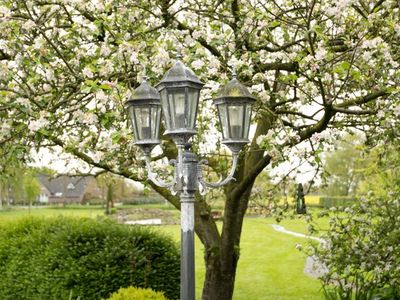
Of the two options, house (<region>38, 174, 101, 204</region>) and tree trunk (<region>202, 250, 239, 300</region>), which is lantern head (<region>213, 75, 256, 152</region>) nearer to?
tree trunk (<region>202, 250, 239, 300</region>)

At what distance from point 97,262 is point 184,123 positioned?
16.2 feet

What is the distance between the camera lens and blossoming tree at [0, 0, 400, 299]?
5441mm

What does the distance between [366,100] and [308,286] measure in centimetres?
828

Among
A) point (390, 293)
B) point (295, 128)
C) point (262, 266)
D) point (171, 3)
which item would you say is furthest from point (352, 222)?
point (262, 266)

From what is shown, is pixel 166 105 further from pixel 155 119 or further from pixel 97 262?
pixel 97 262

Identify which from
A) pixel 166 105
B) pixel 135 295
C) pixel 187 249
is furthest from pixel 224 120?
pixel 135 295

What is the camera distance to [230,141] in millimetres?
4180

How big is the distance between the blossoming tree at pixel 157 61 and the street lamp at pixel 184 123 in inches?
33.6

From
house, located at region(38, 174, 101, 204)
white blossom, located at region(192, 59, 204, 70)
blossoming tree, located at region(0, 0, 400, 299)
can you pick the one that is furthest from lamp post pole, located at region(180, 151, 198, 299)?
house, located at region(38, 174, 101, 204)

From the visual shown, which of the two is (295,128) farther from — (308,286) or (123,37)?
(308,286)

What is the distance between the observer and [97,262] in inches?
325

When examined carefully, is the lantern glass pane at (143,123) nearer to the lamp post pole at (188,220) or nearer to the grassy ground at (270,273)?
the lamp post pole at (188,220)

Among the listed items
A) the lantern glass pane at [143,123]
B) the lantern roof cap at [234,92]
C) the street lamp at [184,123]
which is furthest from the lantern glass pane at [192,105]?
the lantern glass pane at [143,123]

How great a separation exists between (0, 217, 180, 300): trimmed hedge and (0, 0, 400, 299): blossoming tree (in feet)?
4.93
